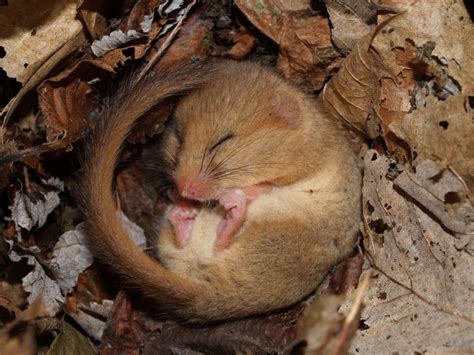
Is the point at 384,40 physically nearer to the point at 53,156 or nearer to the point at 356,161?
the point at 356,161

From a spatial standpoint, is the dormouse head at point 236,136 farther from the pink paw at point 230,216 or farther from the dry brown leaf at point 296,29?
the dry brown leaf at point 296,29

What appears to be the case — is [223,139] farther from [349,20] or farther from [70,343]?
[70,343]

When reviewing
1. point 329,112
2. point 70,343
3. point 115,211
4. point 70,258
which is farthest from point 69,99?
point 329,112

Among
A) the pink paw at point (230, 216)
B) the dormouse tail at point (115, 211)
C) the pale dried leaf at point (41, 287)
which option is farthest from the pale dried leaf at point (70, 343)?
the pink paw at point (230, 216)

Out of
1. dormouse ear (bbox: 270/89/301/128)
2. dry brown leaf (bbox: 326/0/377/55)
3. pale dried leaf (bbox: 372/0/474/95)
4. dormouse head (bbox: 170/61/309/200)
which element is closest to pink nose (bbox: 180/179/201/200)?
dormouse head (bbox: 170/61/309/200)

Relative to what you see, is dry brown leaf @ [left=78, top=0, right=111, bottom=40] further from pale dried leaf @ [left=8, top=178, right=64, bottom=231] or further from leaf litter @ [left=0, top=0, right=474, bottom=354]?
pale dried leaf @ [left=8, top=178, right=64, bottom=231]
